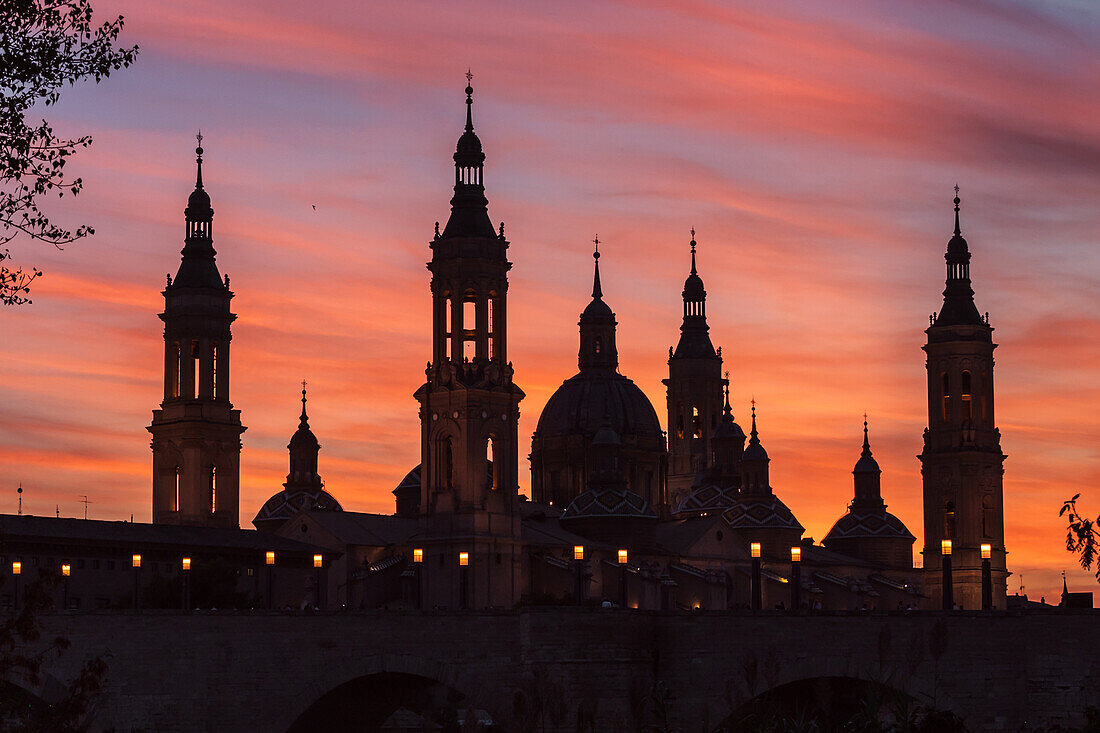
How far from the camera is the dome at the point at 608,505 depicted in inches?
6063

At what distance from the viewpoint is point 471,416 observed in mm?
139000

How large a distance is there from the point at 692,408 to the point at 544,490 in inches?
839

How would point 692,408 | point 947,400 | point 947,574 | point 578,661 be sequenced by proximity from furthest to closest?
point 692,408
point 947,400
point 578,661
point 947,574

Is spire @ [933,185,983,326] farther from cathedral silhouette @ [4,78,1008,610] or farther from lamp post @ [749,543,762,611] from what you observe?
lamp post @ [749,543,762,611]

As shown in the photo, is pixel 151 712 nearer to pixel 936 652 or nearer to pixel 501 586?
pixel 936 652

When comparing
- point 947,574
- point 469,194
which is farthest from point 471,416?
point 947,574

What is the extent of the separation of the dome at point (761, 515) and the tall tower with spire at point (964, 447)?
11.2 m

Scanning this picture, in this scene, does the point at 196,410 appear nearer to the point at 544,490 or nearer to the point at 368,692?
the point at 544,490

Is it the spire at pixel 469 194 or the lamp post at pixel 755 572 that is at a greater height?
the spire at pixel 469 194

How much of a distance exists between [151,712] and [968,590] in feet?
322

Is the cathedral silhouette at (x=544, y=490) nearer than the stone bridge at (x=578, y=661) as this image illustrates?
No

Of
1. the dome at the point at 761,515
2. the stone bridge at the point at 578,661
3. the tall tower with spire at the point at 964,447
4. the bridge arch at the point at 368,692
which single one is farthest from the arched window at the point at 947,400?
the stone bridge at the point at 578,661

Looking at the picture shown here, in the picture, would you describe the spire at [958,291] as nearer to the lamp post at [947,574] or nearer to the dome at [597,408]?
the dome at [597,408]

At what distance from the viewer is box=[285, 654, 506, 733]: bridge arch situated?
2835 inches
